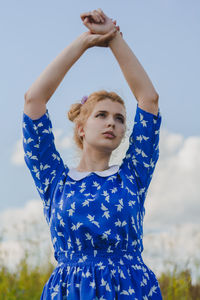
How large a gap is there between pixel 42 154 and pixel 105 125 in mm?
363

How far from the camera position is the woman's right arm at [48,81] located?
2379mm

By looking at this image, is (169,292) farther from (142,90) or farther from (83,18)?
(83,18)

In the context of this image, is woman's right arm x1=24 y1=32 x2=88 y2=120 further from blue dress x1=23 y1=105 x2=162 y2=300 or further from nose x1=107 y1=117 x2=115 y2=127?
nose x1=107 y1=117 x2=115 y2=127

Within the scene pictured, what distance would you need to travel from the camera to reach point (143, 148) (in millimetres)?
2441

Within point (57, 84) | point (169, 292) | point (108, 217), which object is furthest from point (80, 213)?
point (169, 292)

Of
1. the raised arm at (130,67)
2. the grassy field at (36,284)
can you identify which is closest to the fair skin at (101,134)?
the raised arm at (130,67)

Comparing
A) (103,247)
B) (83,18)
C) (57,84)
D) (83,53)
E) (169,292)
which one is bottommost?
(169,292)

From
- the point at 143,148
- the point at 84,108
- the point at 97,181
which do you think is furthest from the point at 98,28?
the point at 97,181

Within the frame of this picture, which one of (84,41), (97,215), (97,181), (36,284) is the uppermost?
(84,41)

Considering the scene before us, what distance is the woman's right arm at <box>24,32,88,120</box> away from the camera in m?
2.38

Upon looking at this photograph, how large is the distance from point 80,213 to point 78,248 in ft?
0.56

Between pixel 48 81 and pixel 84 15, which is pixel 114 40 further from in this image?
pixel 48 81

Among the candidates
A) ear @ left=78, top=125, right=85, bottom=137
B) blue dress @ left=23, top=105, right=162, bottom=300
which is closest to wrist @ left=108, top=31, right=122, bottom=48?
blue dress @ left=23, top=105, right=162, bottom=300

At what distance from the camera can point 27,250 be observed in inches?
169
